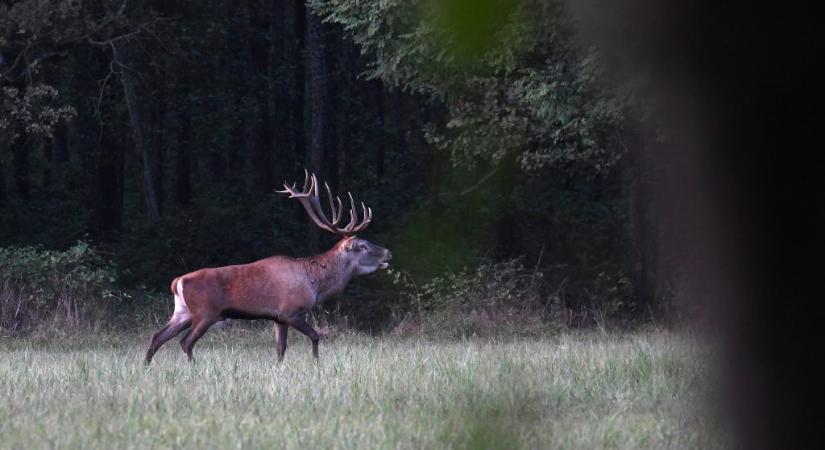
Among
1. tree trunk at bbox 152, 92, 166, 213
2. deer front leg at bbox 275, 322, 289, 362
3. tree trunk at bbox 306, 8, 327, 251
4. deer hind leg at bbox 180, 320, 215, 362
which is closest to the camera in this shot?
deer hind leg at bbox 180, 320, 215, 362

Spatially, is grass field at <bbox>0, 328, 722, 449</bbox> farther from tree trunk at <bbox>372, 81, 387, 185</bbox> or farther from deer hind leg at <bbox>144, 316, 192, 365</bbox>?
tree trunk at <bbox>372, 81, 387, 185</bbox>

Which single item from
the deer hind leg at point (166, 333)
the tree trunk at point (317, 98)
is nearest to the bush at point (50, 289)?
the deer hind leg at point (166, 333)

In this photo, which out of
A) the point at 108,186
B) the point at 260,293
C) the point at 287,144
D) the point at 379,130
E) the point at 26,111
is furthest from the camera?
the point at 287,144

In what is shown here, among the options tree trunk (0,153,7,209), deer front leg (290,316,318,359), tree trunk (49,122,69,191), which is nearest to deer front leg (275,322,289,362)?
deer front leg (290,316,318,359)

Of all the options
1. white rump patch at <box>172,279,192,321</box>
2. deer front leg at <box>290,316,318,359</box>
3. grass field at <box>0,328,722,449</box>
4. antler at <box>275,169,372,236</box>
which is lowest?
deer front leg at <box>290,316,318,359</box>

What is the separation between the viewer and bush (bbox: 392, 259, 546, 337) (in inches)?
647

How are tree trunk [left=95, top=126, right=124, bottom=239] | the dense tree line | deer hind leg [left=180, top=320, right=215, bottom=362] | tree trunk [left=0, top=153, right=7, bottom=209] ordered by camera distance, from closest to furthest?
deer hind leg [left=180, top=320, right=215, bottom=362] < the dense tree line < tree trunk [left=95, top=126, right=124, bottom=239] < tree trunk [left=0, top=153, right=7, bottom=209]

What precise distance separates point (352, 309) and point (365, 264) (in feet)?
19.8

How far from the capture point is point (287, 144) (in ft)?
106

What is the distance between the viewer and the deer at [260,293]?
38.5 feet

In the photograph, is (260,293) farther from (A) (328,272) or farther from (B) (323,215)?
(B) (323,215)

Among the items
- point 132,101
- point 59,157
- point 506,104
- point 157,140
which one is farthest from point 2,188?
point 506,104

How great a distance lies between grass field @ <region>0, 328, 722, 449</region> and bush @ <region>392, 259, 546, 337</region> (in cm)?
626

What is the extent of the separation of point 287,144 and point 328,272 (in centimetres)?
1950
